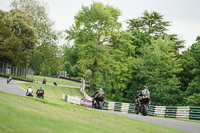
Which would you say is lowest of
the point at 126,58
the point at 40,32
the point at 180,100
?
the point at 180,100

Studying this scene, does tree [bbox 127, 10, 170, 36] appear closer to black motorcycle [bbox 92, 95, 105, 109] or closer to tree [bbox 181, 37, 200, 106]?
tree [bbox 181, 37, 200, 106]

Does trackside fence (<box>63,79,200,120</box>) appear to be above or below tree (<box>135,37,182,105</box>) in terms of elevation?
below

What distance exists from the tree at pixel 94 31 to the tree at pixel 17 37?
1095 centimetres

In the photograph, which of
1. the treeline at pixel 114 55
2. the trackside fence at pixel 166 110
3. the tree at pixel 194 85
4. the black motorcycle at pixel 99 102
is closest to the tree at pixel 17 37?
the treeline at pixel 114 55

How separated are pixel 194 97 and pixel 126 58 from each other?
19.6m

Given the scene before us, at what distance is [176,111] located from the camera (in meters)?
26.5

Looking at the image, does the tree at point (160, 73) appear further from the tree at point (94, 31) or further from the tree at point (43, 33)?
the tree at point (43, 33)

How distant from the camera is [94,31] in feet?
197

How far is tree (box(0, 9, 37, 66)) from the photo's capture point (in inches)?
2534

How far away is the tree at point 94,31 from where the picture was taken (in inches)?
2281

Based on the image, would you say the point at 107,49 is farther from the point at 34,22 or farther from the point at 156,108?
the point at 156,108

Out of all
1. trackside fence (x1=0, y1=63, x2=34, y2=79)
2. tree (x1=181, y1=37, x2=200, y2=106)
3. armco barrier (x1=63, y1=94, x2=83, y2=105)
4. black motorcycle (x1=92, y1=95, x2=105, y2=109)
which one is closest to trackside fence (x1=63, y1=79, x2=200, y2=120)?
armco barrier (x1=63, y1=94, x2=83, y2=105)

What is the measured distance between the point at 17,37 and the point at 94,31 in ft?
53.3

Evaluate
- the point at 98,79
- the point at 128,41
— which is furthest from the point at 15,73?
the point at 128,41
